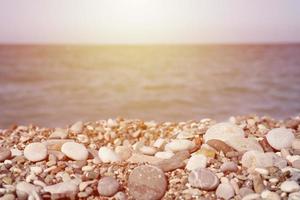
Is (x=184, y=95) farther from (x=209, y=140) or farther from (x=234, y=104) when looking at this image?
(x=209, y=140)

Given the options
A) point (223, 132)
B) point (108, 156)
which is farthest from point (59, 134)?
point (223, 132)

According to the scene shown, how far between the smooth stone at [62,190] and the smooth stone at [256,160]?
1.11m

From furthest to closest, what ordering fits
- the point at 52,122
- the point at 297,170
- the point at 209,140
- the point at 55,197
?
the point at 52,122 → the point at 209,140 → the point at 297,170 → the point at 55,197

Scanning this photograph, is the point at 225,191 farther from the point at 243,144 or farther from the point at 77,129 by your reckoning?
the point at 77,129

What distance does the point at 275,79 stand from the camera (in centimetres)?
1731

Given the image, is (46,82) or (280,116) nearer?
(280,116)

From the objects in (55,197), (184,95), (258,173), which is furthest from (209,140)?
(184,95)

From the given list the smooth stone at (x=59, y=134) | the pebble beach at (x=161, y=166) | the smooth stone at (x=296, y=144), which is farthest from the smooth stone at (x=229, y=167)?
the smooth stone at (x=59, y=134)

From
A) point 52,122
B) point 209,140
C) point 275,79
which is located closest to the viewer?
point 209,140

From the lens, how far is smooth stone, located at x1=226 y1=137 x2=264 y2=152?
3010mm

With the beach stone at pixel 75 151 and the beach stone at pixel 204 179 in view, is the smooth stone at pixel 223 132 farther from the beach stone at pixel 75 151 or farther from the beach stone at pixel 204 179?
the beach stone at pixel 75 151

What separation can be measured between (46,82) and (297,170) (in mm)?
15613

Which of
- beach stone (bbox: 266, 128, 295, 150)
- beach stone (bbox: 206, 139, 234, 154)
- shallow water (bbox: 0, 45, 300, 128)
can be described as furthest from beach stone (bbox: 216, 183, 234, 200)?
shallow water (bbox: 0, 45, 300, 128)

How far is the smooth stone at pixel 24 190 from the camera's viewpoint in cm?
244
